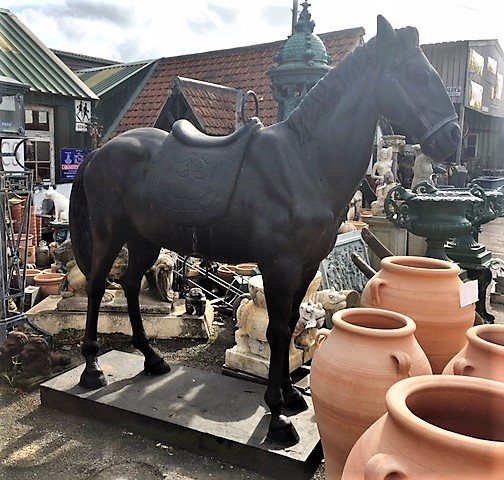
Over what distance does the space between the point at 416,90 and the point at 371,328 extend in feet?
3.72

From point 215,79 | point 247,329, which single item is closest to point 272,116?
point 215,79

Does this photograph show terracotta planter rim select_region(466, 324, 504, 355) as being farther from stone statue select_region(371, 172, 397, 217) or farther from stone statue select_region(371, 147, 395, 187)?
stone statue select_region(371, 147, 395, 187)

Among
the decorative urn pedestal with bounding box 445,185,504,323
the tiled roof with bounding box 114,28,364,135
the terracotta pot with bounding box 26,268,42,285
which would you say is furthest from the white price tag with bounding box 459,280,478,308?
the tiled roof with bounding box 114,28,364,135

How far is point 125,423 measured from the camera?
2.90 m

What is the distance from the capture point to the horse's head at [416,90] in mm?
2381

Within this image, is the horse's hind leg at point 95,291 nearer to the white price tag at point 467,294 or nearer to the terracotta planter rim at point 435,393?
the white price tag at point 467,294

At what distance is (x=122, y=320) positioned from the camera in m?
4.48

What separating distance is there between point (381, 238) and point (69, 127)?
5.63 metres

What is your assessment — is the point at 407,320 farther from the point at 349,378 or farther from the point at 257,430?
the point at 257,430

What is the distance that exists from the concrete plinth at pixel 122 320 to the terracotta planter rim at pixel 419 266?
206 centimetres

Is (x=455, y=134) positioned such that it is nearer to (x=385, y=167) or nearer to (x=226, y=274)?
(x=226, y=274)

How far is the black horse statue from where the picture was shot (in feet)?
7.89

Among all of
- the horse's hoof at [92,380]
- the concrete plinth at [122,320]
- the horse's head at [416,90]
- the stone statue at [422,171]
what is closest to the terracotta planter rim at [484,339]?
the horse's head at [416,90]

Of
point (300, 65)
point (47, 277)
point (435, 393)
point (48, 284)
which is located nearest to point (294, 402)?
point (435, 393)
